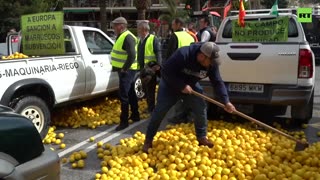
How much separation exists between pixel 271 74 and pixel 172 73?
1.95 m

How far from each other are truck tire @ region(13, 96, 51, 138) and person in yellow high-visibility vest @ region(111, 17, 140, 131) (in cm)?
127

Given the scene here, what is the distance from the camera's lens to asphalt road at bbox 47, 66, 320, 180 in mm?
5191

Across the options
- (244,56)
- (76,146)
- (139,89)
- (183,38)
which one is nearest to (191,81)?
(244,56)

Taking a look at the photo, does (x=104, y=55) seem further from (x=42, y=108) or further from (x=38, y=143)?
(x=38, y=143)

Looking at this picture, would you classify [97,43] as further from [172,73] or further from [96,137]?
[172,73]

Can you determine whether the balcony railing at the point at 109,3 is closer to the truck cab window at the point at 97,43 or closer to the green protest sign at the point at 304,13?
the green protest sign at the point at 304,13

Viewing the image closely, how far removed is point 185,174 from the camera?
4.62 m

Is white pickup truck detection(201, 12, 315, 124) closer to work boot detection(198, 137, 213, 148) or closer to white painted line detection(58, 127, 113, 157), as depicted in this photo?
work boot detection(198, 137, 213, 148)

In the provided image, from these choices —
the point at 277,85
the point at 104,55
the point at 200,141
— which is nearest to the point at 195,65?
the point at 200,141

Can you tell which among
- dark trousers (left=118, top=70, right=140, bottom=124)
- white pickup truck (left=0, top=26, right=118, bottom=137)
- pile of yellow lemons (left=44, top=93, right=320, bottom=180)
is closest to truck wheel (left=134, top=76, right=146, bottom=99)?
white pickup truck (left=0, top=26, right=118, bottom=137)

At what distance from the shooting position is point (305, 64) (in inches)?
239

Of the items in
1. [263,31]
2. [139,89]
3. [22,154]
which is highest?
[263,31]

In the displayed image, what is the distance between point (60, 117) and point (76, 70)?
1199 millimetres

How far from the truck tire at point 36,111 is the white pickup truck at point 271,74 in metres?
2.54
